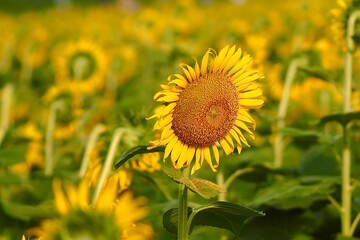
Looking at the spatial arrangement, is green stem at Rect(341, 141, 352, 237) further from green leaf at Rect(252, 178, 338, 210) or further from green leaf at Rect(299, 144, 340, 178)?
green leaf at Rect(299, 144, 340, 178)

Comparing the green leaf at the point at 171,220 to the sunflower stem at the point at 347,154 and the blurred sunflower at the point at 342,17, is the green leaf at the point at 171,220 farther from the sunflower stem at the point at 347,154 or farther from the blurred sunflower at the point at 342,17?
the blurred sunflower at the point at 342,17

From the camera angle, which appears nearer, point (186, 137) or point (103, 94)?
point (186, 137)

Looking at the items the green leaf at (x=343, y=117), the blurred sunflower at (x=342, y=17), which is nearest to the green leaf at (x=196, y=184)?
the green leaf at (x=343, y=117)

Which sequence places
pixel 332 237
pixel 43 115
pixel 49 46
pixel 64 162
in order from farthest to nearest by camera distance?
pixel 49 46
pixel 43 115
pixel 64 162
pixel 332 237

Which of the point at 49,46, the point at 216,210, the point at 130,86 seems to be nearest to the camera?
the point at 216,210

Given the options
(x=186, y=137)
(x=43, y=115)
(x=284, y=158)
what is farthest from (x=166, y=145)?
(x=43, y=115)

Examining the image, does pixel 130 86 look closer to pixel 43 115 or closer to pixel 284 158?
pixel 43 115

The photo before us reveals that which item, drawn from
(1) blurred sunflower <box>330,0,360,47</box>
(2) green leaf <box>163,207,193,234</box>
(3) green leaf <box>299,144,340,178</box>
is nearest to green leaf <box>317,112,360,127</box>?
(1) blurred sunflower <box>330,0,360,47</box>
